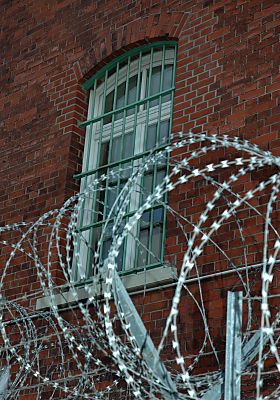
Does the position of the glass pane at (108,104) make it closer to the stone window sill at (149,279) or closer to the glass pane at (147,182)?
the glass pane at (147,182)

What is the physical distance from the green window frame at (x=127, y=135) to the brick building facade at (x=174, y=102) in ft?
0.47

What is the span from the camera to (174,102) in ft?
29.5

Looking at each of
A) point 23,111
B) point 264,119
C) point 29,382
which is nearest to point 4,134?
point 23,111

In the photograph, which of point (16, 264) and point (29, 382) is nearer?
point (29, 382)

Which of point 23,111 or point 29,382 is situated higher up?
point 23,111

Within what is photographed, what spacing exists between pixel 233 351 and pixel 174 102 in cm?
368

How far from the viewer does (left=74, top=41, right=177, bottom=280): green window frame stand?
902 cm

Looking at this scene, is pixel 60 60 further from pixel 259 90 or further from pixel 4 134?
pixel 259 90

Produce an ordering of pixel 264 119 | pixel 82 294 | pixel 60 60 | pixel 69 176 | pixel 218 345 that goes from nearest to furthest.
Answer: pixel 218 345
pixel 264 119
pixel 82 294
pixel 69 176
pixel 60 60

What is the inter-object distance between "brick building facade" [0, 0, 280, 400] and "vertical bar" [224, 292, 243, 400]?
139 centimetres

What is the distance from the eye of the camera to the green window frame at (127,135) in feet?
29.6

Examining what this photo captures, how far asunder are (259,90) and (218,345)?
240 centimetres

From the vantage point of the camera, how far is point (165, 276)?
8.06 m

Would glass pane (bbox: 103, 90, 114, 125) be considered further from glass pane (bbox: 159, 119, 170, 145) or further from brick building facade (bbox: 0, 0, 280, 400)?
glass pane (bbox: 159, 119, 170, 145)
